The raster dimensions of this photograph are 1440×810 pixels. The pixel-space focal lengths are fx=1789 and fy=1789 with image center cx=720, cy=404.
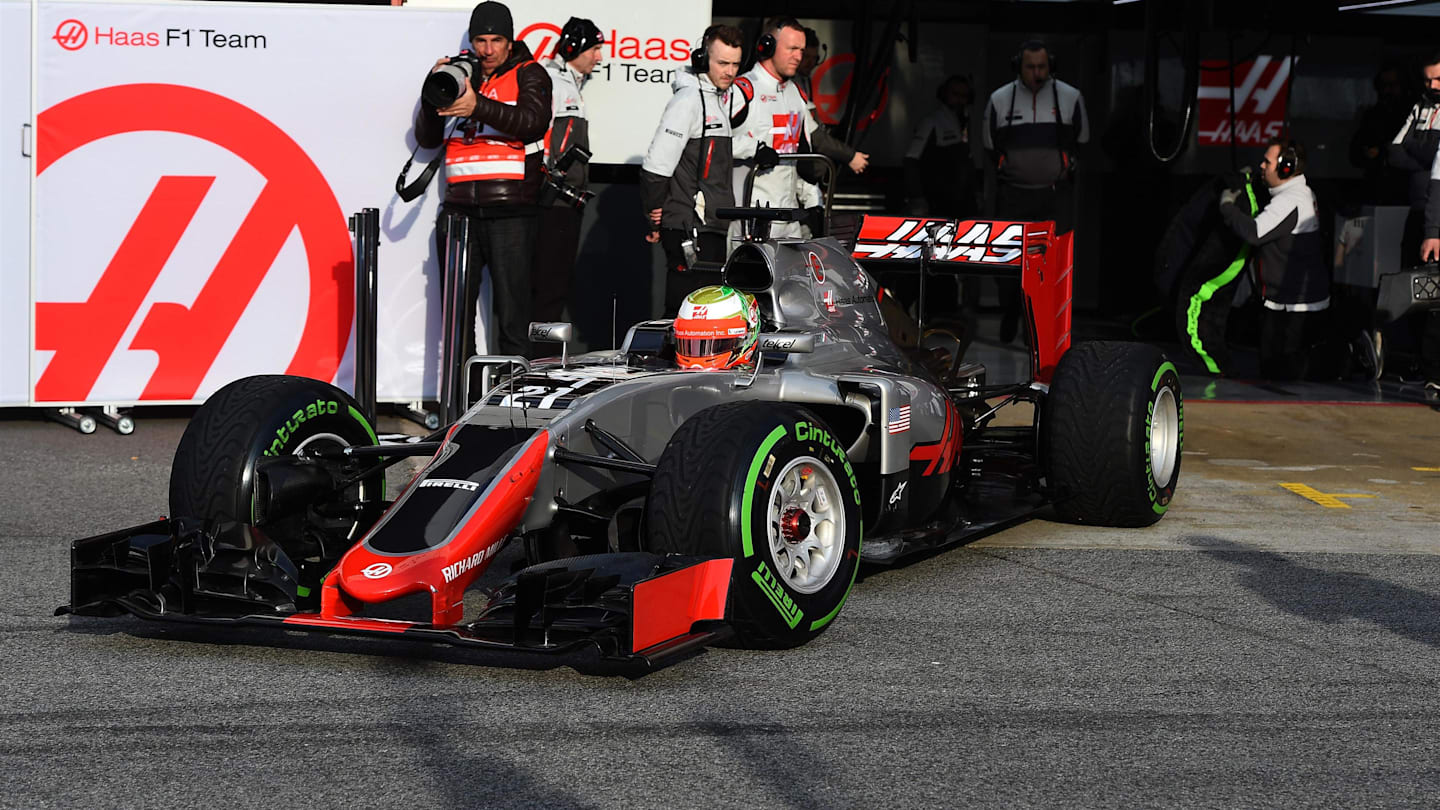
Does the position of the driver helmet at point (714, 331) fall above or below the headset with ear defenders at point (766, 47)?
below

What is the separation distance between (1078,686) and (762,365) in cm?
197

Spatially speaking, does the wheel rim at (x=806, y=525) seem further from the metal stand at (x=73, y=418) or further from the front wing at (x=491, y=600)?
the metal stand at (x=73, y=418)

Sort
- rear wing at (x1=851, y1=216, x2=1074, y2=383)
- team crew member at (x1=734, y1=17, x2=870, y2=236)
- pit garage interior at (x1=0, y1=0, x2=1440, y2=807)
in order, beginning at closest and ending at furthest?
pit garage interior at (x1=0, y1=0, x2=1440, y2=807) → rear wing at (x1=851, y1=216, x2=1074, y2=383) → team crew member at (x1=734, y1=17, x2=870, y2=236)

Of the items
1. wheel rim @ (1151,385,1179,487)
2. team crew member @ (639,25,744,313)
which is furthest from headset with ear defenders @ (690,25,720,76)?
wheel rim @ (1151,385,1179,487)

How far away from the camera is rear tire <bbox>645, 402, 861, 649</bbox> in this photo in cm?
532

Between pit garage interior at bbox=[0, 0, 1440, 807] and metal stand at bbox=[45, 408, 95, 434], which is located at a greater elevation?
metal stand at bbox=[45, 408, 95, 434]

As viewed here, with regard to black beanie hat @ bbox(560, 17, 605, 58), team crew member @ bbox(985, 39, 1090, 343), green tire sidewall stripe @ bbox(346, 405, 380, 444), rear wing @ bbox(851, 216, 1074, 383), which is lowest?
green tire sidewall stripe @ bbox(346, 405, 380, 444)

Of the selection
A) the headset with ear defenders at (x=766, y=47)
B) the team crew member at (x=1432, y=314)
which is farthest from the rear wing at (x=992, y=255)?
the team crew member at (x=1432, y=314)

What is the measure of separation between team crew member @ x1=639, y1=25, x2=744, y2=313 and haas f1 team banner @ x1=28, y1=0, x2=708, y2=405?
1.56 metres

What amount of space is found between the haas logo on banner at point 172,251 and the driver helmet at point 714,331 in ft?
13.7

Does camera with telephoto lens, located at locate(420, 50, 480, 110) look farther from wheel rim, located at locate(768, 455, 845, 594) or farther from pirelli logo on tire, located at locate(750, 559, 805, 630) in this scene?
pirelli logo on tire, located at locate(750, 559, 805, 630)

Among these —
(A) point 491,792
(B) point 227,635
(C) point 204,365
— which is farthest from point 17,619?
(C) point 204,365

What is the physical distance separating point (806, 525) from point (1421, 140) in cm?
797

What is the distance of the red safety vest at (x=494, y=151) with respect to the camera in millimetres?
9828
